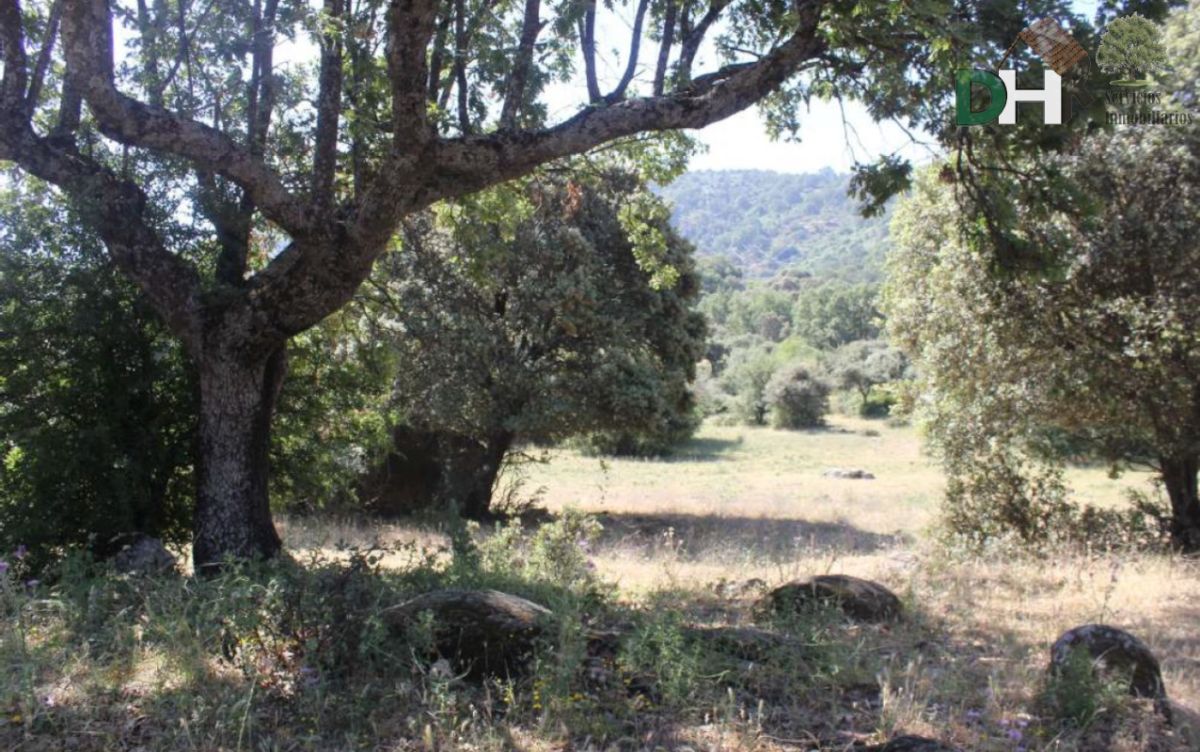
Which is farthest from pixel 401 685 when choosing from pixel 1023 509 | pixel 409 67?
pixel 1023 509

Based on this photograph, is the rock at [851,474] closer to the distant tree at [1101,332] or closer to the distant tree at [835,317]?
the distant tree at [1101,332]

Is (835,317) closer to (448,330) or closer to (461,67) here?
(448,330)

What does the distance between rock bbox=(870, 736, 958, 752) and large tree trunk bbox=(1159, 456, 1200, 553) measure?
9.56m

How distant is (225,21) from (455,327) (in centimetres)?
798

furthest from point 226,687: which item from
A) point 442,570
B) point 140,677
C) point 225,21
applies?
point 225,21

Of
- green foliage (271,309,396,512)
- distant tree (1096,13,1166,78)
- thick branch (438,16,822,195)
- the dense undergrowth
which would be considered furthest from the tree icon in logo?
green foliage (271,309,396,512)

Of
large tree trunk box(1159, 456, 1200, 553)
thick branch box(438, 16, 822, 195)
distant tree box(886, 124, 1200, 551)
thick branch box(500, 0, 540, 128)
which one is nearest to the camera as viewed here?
thick branch box(438, 16, 822, 195)

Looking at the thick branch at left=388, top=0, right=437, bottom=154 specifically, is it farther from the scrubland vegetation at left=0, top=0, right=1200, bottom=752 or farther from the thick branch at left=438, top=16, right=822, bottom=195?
the thick branch at left=438, top=16, right=822, bottom=195

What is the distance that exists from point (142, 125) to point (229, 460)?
94.3 inches

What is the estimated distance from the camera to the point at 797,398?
55.1 meters

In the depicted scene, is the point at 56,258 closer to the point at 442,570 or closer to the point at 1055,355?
the point at 442,570

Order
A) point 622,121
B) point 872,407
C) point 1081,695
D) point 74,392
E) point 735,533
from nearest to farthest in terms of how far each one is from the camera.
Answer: point 1081,695 → point 622,121 → point 74,392 → point 735,533 → point 872,407

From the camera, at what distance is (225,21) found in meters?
7.18

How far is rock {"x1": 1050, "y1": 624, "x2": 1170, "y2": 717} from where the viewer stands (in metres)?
3.96
